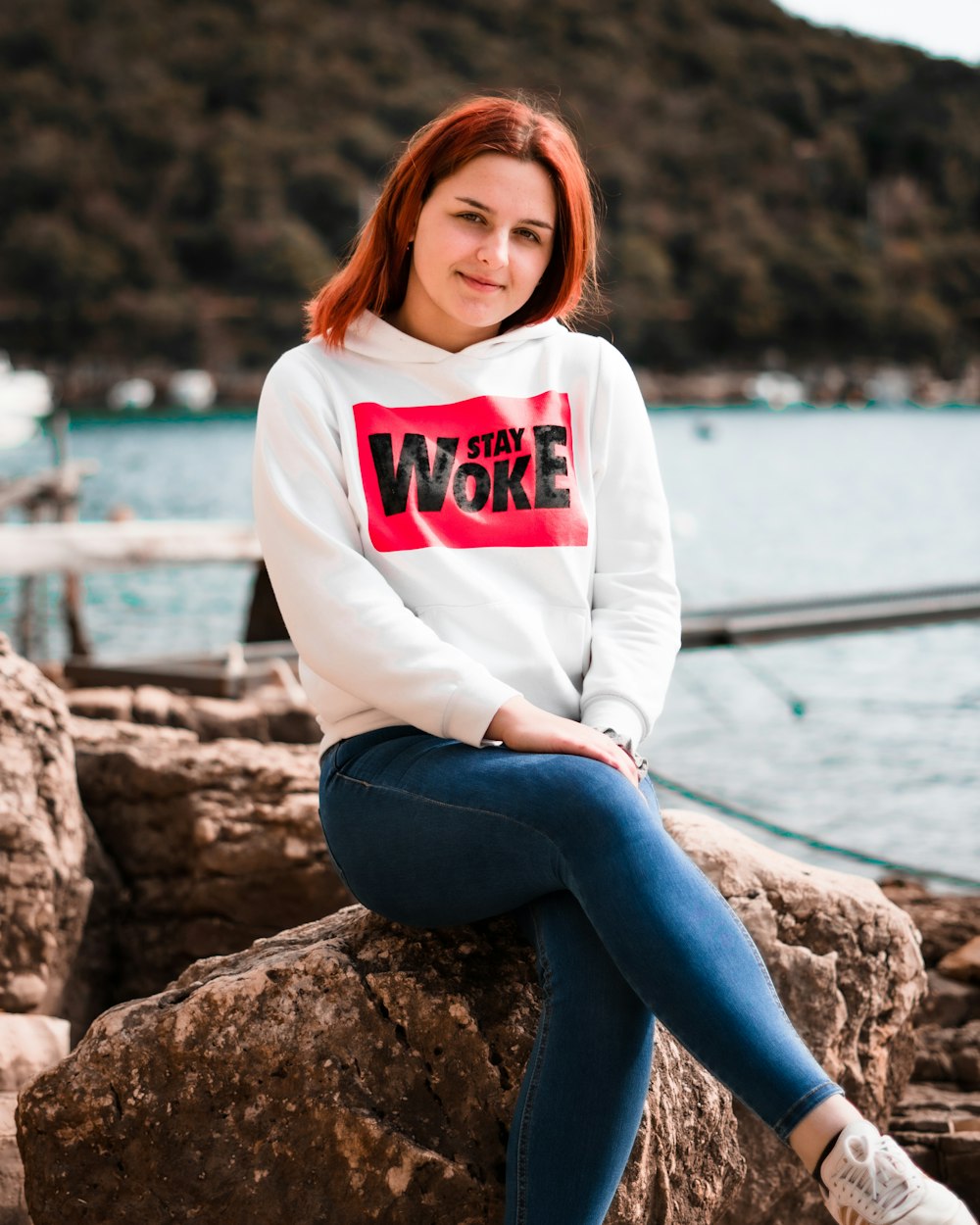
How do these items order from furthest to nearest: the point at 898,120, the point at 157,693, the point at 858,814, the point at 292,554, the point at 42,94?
1. the point at 898,120
2. the point at 42,94
3. the point at 858,814
4. the point at 157,693
5. the point at 292,554

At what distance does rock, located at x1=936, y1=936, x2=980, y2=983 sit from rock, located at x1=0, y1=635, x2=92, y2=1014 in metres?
2.21

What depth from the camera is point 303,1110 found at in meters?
2.02

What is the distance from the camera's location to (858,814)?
720 cm

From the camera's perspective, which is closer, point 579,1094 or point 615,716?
point 579,1094

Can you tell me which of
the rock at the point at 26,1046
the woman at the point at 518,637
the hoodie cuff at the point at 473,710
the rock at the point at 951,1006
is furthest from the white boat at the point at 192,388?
the hoodie cuff at the point at 473,710

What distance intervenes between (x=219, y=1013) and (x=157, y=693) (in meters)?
3.25

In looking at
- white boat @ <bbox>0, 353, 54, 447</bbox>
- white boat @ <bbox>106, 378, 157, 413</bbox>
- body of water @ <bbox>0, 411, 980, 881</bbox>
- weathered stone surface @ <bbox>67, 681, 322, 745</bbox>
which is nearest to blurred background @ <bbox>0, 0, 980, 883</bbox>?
white boat @ <bbox>106, 378, 157, 413</bbox>

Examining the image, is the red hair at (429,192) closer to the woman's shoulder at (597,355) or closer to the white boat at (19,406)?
the woman's shoulder at (597,355)

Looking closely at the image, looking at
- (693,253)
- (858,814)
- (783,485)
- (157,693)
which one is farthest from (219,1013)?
(693,253)

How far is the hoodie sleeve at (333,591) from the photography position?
6.81 ft

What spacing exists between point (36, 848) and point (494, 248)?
4.82 feet

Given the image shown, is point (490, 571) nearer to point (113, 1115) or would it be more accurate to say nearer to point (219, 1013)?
point (219, 1013)

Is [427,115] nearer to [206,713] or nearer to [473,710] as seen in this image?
[206,713]

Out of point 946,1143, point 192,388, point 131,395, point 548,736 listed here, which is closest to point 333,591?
point 548,736
